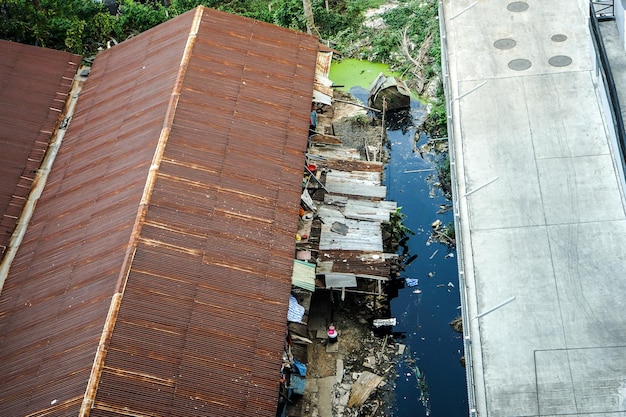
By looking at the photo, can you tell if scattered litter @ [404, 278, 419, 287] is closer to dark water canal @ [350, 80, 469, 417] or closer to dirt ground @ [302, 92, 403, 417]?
dark water canal @ [350, 80, 469, 417]

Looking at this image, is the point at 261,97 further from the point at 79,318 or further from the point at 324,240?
the point at 79,318

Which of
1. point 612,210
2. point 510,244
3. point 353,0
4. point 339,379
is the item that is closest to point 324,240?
point 339,379

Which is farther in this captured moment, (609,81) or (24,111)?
(24,111)

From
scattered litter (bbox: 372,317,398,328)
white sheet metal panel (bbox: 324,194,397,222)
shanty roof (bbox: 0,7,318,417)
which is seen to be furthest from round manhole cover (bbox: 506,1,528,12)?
scattered litter (bbox: 372,317,398,328)

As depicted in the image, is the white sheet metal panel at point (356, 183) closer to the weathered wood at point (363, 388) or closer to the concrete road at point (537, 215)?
the concrete road at point (537, 215)

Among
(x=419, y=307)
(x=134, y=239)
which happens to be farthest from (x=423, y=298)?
Answer: (x=134, y=239)

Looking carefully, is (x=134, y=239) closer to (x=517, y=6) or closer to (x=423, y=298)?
(x=423, y=298)

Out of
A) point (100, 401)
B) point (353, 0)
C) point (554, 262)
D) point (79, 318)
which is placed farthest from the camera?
point (353, 0)
